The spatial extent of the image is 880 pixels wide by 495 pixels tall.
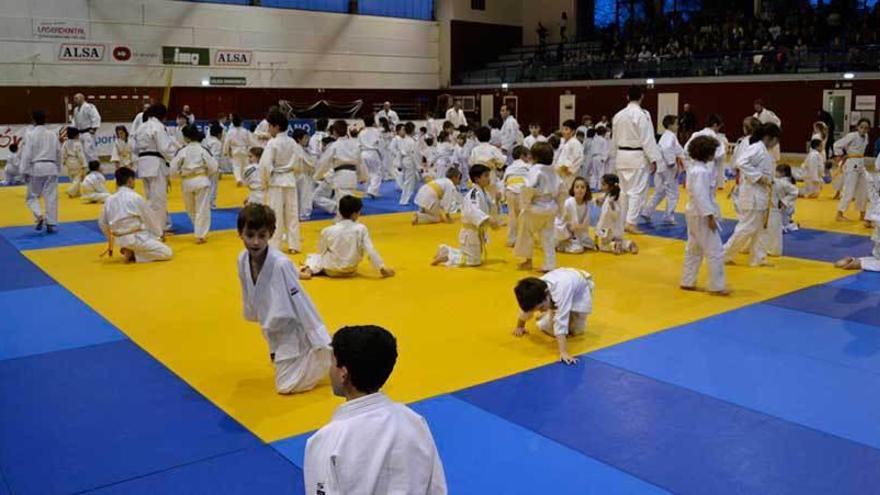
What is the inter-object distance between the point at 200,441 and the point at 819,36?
25.6 metres

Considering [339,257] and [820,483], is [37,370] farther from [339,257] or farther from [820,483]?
[820,483]

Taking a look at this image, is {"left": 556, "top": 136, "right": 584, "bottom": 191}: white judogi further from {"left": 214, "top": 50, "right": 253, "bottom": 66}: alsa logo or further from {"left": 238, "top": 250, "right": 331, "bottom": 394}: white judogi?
{"left": 214, "top": 50, "right": 253, "bottom": 66}: alsa logo

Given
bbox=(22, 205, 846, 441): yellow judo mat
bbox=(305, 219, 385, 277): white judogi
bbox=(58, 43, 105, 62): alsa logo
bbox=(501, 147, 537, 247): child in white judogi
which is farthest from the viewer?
bbox=(58, 43, 105, 62): alsa logo

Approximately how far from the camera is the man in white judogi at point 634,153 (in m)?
11.0

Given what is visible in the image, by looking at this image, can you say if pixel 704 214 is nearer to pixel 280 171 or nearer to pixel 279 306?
pixel 279 306

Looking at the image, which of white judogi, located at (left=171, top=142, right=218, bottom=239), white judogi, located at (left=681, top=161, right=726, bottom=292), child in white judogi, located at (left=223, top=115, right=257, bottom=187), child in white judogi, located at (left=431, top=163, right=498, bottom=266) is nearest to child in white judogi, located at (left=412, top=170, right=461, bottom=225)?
child in white judogi, located at (left=431, top=163, right=498, bottom=266)

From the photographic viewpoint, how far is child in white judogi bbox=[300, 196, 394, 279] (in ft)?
27.2

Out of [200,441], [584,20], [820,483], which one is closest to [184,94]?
[584,20]

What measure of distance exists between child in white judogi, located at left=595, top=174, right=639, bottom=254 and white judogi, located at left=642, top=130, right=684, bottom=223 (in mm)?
1928

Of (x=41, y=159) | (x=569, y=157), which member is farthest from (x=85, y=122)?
(x=569, y=157)

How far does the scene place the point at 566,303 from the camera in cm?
591

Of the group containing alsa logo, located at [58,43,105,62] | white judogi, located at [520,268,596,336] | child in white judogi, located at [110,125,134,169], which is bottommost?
white judogi, located at [520,268,596,336]

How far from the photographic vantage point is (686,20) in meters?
30.5

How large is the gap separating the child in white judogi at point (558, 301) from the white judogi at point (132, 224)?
5218mm
